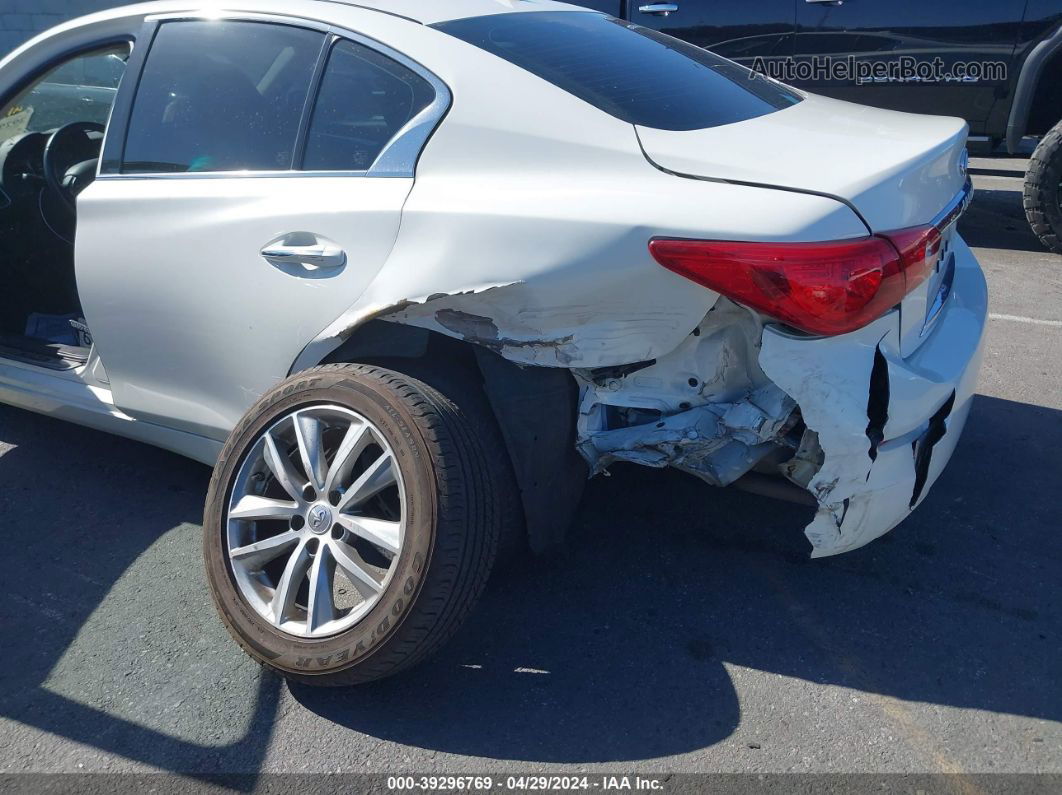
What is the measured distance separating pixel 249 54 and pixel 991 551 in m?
2.79

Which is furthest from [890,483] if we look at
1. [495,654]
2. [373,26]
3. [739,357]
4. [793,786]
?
[373,26]

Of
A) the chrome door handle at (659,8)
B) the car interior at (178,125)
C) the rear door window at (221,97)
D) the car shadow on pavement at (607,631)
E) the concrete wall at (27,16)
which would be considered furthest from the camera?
the concrete wall at (27,16)

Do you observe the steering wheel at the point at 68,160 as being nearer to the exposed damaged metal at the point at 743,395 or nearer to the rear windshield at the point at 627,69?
the rear windshield at the point at 627,69

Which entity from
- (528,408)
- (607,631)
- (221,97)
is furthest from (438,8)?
(607,631)

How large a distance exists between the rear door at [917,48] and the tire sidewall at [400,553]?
17.0 feet

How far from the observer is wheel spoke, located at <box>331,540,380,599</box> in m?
2.70

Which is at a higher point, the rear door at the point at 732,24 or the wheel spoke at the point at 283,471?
the rear door at the point at 732,24

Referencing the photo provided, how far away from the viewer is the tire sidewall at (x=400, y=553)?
263cm

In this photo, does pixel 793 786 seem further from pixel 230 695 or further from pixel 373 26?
pixel 373 26

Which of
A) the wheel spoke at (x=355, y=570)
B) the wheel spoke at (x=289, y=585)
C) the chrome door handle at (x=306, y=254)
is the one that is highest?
the chrome door handle at (x=306, y=254)

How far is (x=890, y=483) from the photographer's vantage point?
2609 millimetres

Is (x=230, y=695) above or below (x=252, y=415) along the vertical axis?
below

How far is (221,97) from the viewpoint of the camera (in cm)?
326

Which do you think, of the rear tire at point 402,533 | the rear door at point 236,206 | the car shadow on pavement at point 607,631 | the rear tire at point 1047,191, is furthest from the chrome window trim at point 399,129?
the rear tire at point 1047,191
